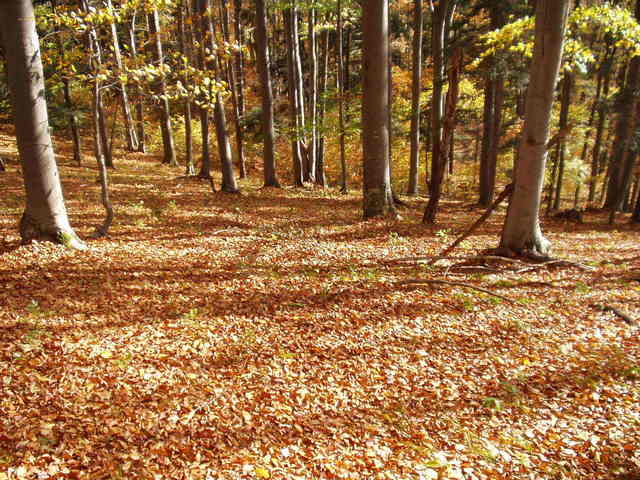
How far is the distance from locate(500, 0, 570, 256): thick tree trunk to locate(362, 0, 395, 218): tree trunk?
3665 millimetres

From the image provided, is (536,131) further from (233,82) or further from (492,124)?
(233,82)

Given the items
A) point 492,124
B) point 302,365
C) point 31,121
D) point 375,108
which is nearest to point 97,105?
point 31,121

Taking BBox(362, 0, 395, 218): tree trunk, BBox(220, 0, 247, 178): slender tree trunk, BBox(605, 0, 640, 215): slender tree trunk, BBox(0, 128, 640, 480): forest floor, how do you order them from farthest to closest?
BBox(220, 0, 247, 178): slender tree trunk → BBox(605, 0, 640, 215): slender tree trunk → BBox(362, 0, 395, 218): tree trunk → BBox(0, 128, 640, 480): forest floor

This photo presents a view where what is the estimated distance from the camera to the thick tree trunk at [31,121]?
6.17m

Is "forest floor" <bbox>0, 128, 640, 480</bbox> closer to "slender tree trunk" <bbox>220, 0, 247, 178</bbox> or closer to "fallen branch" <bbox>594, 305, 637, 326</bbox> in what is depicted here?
"fallen branch" <bbox>594, 305, 637, 326</bbox>

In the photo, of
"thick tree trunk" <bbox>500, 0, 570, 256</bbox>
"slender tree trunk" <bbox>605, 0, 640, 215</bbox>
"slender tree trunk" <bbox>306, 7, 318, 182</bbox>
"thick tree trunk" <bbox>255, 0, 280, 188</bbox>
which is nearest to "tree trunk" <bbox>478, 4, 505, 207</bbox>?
"slender tree trunk" <bbox>605, 0, 640, 215</bbox>

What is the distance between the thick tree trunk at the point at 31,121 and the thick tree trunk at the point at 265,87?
403 inches

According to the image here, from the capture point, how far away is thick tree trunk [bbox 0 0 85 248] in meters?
6.17

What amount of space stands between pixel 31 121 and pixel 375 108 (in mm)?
7537

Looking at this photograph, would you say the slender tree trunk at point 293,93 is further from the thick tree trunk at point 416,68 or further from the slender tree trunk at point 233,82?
the thick tree trunk at point 416,68

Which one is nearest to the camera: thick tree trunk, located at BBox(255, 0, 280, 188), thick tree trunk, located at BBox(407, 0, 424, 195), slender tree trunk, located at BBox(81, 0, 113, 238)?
slender tree trunk, located at BBox(81, 0, 113, 238)

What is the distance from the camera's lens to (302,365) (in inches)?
190

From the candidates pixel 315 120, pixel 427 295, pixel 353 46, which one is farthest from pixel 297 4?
pixel 427 295

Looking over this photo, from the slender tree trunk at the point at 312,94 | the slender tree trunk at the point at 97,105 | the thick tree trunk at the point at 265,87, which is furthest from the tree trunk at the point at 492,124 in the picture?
the slender tree trunk at the point at 97,105
